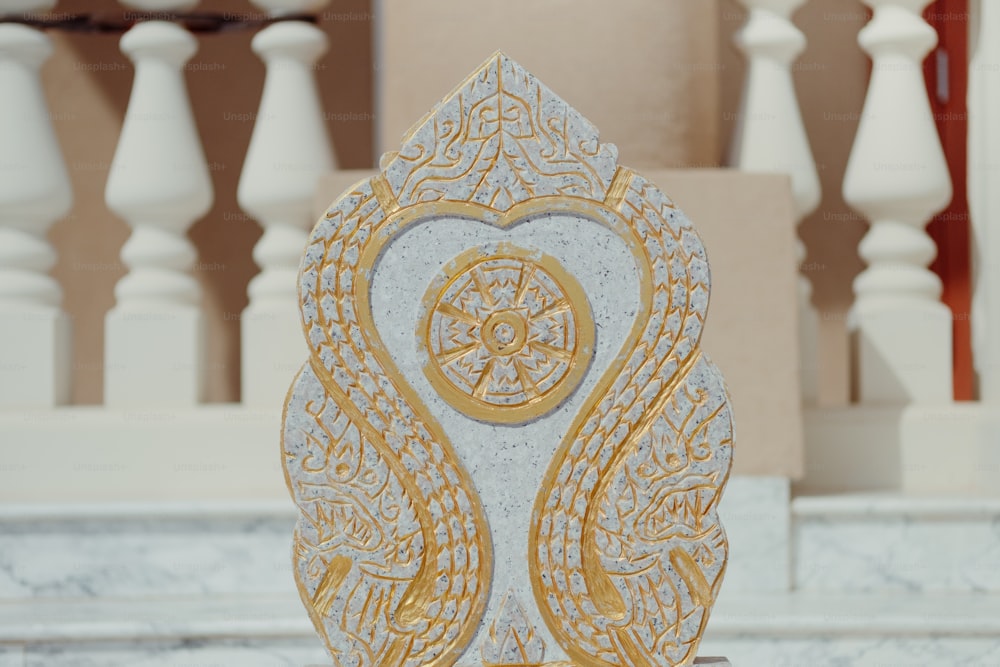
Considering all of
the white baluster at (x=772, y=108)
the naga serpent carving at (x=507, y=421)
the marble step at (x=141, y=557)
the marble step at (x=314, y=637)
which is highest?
the white baluster at (x=772, y=108)

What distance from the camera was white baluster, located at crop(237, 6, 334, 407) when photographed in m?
1.76

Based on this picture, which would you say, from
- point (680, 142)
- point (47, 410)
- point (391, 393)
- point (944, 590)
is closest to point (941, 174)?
point (680, 142)

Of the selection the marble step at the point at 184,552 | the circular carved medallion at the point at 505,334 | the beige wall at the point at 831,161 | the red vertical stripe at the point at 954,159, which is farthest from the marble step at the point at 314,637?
the red vertical stripe at the point at 954,159

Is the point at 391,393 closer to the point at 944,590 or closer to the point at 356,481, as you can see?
the point at 356,481

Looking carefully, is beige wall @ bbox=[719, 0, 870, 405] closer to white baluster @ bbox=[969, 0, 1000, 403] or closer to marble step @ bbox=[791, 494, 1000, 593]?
white baluster @ bbox=[969, 0, 1000, 403]

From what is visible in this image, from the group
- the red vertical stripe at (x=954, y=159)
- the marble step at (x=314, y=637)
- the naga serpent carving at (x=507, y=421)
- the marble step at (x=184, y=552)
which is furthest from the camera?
the red vertical stripe at (x=954, y=159)

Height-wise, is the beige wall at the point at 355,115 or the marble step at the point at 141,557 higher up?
the beige wall at the point at 355,115

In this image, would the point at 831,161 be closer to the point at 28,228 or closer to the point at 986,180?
the point at 986,180

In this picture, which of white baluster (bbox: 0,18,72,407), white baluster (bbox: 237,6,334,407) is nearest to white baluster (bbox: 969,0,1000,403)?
white baluster (bbox: 237,6,334,407)

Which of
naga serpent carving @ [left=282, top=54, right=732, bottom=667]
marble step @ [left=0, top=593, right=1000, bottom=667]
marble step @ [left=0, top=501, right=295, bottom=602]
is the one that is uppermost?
naga serpent carving @ [left=282, top=54, right=732, bottom=667]

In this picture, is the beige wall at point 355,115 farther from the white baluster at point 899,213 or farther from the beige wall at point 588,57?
the white baluster at point 899,213

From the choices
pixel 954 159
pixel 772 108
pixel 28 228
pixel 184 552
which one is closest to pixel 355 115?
pixel 28 228

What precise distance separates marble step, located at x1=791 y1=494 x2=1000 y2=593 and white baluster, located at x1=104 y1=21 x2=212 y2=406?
3.06 ft

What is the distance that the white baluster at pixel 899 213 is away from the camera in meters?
1.81
